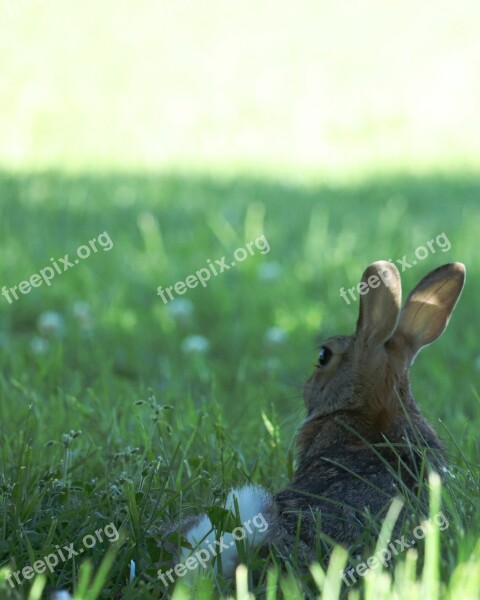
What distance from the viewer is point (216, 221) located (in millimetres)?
8711

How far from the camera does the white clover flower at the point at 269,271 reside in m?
7.33

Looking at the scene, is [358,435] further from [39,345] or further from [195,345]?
[39,345]

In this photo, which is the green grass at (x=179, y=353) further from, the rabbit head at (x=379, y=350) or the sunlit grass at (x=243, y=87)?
the sunlit grass at (x=243, y=87)

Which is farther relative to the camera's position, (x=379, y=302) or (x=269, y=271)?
(x=269, y=271)

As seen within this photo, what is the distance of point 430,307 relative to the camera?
3.95 metres

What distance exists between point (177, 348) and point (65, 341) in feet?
2.28

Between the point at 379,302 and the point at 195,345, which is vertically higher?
the point at 379,302

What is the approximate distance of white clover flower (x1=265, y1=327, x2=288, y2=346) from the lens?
623 centimetres

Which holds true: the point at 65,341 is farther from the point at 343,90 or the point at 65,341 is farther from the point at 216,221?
the point at 343,90

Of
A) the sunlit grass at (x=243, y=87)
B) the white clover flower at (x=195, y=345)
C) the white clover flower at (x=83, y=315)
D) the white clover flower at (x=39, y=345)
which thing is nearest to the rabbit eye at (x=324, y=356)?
the white clover flower at (x=195, y=345)

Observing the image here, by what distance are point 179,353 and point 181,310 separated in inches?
17.7

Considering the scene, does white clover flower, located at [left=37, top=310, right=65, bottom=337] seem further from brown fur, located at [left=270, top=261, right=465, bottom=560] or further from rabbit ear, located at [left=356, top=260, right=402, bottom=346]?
rabbit ear, located at [left=356, top=260, right=402, bottom=346]

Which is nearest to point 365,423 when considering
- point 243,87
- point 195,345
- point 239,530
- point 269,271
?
point 239,530

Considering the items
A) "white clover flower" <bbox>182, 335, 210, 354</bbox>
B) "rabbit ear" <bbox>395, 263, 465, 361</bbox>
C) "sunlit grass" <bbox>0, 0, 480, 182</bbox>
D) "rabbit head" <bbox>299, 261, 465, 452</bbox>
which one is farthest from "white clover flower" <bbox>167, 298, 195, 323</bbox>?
"sunlit grass" <bbox>0, 0, 480, 182</bbox>
